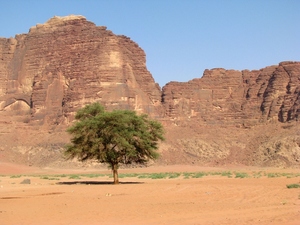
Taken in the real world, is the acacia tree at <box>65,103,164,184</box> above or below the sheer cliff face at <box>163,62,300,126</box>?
below

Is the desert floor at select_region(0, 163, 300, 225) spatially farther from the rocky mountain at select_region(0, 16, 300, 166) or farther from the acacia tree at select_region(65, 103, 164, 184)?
the rocky mountain at select_region(0, 16, 300, 166)

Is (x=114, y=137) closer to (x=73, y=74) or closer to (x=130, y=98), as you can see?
(x=130, y=98)

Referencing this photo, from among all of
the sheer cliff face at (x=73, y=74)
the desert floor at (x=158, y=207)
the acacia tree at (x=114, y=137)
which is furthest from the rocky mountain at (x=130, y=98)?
the desert floor at (x=158, y=207)

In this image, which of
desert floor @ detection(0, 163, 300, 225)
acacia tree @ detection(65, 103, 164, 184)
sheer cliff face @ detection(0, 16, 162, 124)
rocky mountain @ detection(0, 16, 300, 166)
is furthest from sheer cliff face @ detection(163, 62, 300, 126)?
desert floor @ detection(0, 163, 300, 225)

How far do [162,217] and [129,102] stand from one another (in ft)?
246

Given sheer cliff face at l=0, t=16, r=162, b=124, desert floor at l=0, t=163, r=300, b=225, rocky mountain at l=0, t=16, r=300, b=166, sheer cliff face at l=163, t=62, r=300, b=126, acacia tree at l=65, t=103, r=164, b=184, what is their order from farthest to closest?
sheer cliff face at l=163, t=62, r=300, b=126
sheer cliff face at l=0, t=16, r=162, b=124
rocky mountain at l=0, t=16, r=300, b=166
acacia tree at l=65, t=103, r=164, b=184
desert floor at l=0, t=163, r=300, b=225

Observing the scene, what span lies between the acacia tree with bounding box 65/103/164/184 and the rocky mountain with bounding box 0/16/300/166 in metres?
45.3

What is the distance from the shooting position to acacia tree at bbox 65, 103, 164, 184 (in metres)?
38.3

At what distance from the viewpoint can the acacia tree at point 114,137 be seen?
126ft

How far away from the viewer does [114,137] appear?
1502 inches

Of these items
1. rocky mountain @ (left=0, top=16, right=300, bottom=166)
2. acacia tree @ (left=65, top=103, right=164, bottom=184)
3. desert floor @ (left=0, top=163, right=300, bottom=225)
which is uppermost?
rocky mountain @ (left=0, top=16, right=300, bottom=166)

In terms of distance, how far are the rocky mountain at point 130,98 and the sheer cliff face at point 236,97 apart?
190mm

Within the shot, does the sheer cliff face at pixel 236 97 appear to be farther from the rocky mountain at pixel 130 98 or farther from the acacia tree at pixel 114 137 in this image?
the acacia tree at pixel 114 137

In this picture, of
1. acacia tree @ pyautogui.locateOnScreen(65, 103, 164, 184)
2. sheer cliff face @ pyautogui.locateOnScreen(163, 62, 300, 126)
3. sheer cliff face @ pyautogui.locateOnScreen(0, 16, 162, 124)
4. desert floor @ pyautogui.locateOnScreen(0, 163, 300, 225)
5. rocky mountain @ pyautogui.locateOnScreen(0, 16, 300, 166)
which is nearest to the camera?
desert floor @ pyautogui.locateOnScreen(0, 163, 300, 225)
